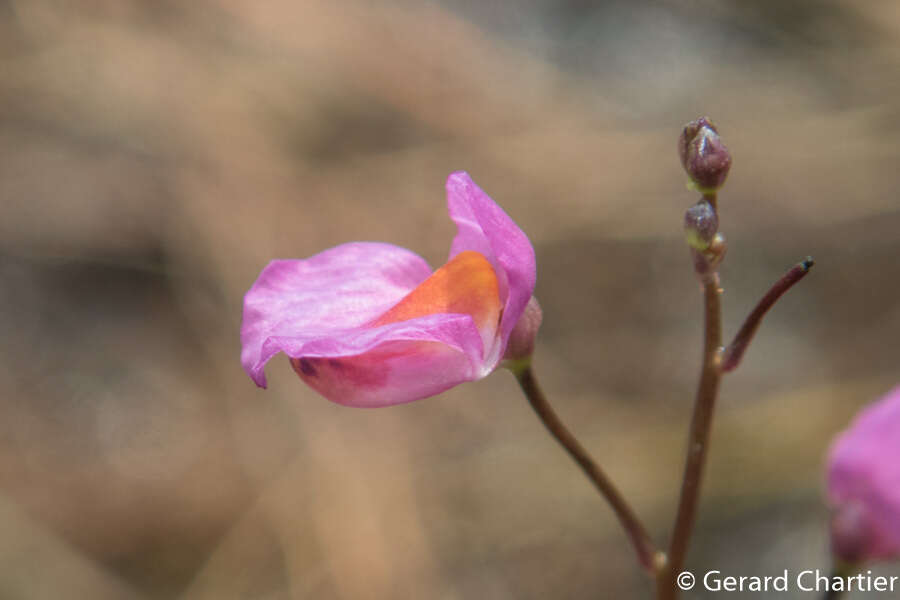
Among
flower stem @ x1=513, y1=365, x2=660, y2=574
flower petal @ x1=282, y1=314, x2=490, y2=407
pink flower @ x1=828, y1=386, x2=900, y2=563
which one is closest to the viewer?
pink flower @ x1=828, y1=386, x2=900, y2=563

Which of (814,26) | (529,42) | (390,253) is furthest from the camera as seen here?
(529,42)

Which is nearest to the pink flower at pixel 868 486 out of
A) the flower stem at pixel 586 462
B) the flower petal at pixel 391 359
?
the flower stem at pixel 586 462

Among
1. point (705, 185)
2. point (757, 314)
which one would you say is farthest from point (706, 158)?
point (757, 314)

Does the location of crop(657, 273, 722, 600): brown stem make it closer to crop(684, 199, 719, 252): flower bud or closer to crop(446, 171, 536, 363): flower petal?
crop(684, 199, 719, 252): flower bud

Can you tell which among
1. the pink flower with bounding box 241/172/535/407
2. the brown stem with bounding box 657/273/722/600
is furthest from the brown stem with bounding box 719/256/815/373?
the pink flower with bounding box 241/172/535/407

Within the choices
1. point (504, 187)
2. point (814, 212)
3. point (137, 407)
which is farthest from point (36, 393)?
point (814, 212)

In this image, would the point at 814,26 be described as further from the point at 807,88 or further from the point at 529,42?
the point at 529,42
